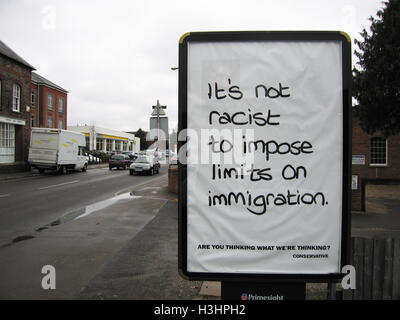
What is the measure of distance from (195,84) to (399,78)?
11.5 metres

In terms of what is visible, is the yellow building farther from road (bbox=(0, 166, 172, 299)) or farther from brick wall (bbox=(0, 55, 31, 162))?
road (bbox=(0, 166, 172, 299))

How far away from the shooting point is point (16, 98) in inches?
969

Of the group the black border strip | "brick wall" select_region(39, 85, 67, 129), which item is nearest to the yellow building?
"brick wall" select_region(39, 85, 67, 129)

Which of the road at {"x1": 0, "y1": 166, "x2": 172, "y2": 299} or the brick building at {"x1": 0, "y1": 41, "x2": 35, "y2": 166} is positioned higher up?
the brick building at {"x1": 0, "y1": 41, "x2": 35, "y2": 166}

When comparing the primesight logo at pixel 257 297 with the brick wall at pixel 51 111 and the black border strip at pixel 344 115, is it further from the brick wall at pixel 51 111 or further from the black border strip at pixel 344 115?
the brick wall at pixel 51 111

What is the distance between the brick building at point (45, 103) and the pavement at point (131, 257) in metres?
38.7

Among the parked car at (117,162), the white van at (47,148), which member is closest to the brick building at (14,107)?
the white van at (47,148)

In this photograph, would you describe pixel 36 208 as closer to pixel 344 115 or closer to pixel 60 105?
pixel 344 115

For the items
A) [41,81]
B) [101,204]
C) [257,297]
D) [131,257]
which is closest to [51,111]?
[41,81]

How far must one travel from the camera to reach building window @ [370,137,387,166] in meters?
18.8

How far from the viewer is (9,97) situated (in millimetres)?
23438

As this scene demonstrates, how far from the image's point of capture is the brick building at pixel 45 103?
4041cm
